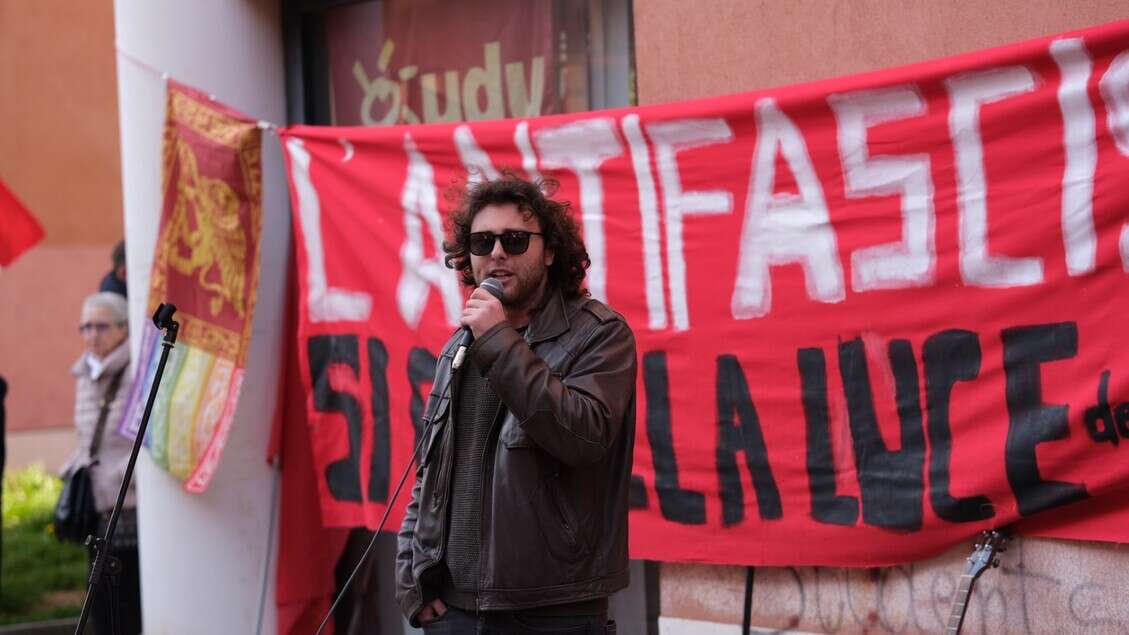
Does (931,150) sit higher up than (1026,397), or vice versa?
(931,150)

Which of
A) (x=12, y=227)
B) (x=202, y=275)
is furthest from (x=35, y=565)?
(x=202, y=275)

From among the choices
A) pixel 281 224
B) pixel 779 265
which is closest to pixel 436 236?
pixel 281 224

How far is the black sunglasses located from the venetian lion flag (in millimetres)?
2773

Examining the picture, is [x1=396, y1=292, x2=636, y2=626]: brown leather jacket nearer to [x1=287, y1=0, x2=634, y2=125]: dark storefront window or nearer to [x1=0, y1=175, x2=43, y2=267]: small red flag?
[x1=287, y1=0, x2=634, y2=125]: dark storefront window

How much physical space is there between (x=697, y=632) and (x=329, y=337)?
206 centimetres

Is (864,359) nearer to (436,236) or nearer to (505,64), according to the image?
(436,236)

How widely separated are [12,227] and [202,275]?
144 centimetres

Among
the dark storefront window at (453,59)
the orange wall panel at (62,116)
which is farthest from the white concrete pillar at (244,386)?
the orange wall panel at (62,116)

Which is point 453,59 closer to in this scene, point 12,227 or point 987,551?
point 12,227

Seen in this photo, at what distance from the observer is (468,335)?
3197 mm

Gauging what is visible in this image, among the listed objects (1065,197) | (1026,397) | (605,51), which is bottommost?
(1026,397)

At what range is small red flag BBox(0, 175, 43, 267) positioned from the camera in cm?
663

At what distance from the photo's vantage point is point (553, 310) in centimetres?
335

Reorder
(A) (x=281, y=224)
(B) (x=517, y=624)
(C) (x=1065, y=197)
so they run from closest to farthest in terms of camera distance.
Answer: (B) (x=517, y=624) → (C) (x=1065, y=197) → (A) (x=281, y=224)
